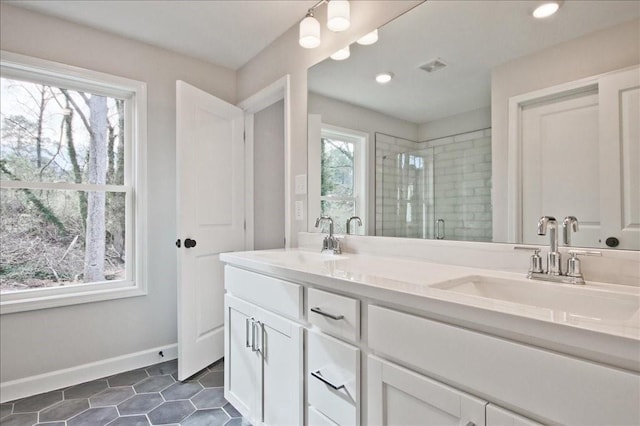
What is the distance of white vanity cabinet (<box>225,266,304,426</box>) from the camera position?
129cm

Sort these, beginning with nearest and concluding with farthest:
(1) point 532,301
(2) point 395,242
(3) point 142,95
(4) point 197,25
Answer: (1) point 532,301 < (2) point 395,242 < (4) point 197,25 < (3) point 142,95

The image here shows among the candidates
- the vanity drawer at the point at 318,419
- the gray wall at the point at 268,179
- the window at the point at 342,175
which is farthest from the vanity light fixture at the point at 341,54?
the vanity drawer at the point at 318,419

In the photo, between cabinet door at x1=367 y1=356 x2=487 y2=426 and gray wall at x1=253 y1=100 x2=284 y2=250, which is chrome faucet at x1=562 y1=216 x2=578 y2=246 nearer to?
cabinet door at x1=367 y1=356 x2=487 y2=426

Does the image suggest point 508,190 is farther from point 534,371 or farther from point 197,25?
point 197,25

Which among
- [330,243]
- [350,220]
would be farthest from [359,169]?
[330,243]

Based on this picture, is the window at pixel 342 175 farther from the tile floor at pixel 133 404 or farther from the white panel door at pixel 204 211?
the tile floor at pixel 133 404

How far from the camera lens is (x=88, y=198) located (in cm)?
237

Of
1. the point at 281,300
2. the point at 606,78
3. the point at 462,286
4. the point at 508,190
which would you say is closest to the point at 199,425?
the point at 281,300

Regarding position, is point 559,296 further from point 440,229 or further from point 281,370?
point 281,370

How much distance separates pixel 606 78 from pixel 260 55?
7.26ft

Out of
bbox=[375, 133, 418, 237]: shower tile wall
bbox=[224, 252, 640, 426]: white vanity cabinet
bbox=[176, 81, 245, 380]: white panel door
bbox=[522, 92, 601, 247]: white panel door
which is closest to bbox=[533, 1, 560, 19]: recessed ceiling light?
bbox=[522, 92, 601, 247]: white panel door

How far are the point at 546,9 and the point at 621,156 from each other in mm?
564

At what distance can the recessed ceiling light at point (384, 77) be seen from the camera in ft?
5.56

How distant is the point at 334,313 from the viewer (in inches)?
43.9
